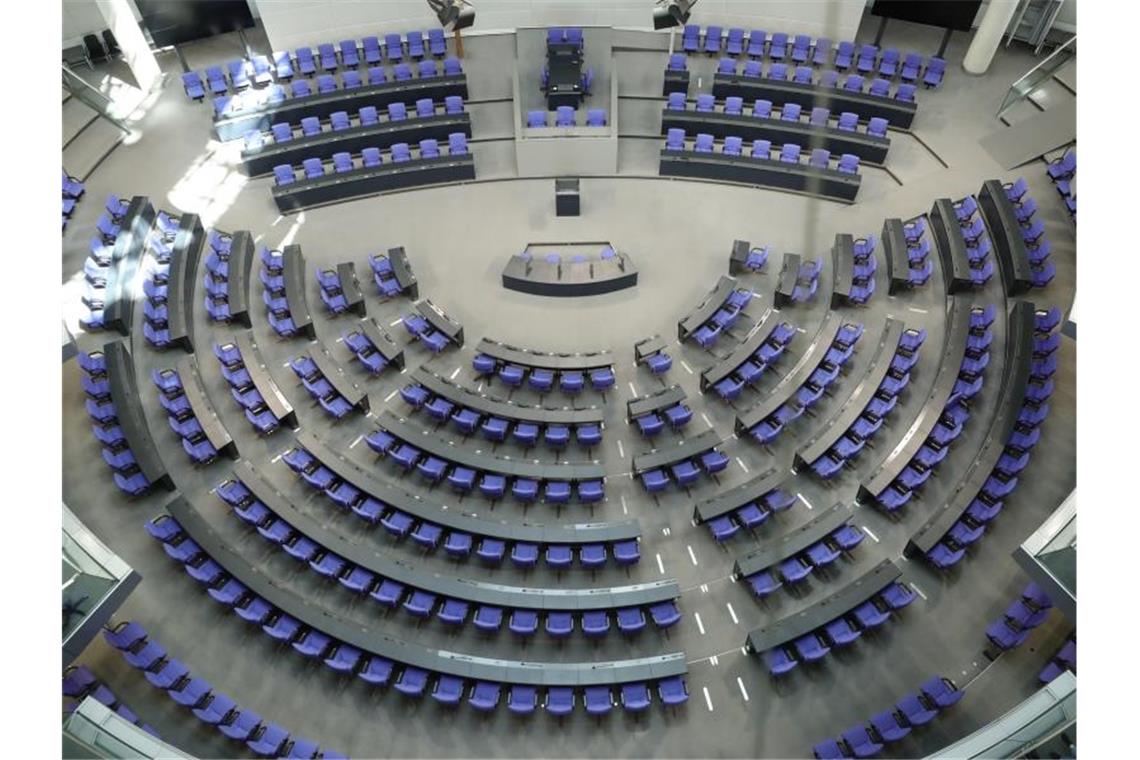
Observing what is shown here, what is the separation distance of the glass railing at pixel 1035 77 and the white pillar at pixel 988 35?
3.05ft

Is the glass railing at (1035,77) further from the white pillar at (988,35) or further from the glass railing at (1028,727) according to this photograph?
the glass railing at (1028,727)

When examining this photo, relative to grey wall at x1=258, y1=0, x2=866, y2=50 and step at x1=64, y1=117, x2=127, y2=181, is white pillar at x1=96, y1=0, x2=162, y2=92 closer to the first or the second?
step at x1=64, y1=117, x2=127, y2=181

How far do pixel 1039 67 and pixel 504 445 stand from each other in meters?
14.3

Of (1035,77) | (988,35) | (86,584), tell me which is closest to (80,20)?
(86,584)

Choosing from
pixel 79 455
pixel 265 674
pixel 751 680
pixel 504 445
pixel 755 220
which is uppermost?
pixel 755 220

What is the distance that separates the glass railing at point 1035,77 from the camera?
18391mm

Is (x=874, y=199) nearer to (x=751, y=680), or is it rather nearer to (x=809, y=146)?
(x=809, y=146)

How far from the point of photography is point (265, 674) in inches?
480

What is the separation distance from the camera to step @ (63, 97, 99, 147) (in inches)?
731

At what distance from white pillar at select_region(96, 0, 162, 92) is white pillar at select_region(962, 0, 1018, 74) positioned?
18529 mm

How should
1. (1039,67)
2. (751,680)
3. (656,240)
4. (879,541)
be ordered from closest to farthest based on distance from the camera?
1. (751,680)
2. (879,541)
3. (656,240)
4. (1039,67)

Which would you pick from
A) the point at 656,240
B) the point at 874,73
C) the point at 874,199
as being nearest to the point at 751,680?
the point at 656,240

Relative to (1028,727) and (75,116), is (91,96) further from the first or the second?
(1028,727)

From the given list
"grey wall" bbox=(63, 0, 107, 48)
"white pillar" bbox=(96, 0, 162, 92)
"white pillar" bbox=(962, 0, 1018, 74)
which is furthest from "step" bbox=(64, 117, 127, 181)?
"white pillar" bbox=(962, 0, 1018, 74)
